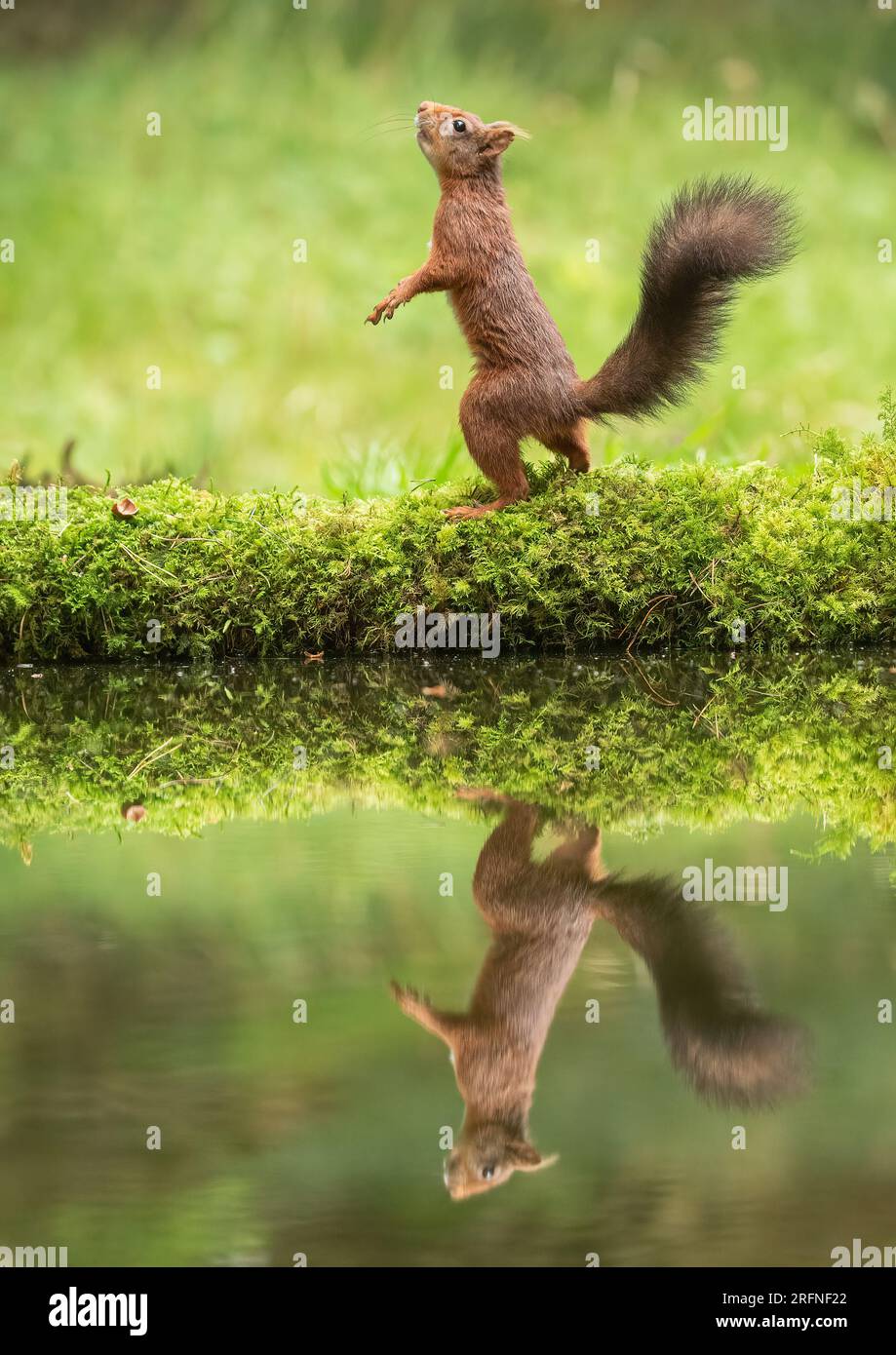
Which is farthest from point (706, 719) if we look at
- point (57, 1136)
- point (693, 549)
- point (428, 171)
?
point (428, 171)

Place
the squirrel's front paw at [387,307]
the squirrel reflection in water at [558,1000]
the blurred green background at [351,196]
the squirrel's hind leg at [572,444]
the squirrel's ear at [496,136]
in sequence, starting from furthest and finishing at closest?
1. the blurred green background at [351,196]
2. the squirrel's hind leg at [572,444]
3. the squirrel's ear at [496,136]
4. the squirrel's front paw at [387,307]
5. the squirrel reflection in water at [558,1000]

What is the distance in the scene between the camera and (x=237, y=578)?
5.42 m

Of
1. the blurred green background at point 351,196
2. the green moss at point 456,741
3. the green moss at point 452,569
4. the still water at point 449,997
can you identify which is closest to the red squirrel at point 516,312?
the green moss at point 452,569

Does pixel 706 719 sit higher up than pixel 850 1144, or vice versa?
pixel 706 719

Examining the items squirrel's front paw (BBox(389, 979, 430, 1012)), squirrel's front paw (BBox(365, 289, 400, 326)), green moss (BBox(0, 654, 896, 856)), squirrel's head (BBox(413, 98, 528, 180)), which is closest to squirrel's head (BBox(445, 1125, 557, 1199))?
squirrel's front paw (BBox(389, 979, 430, 1012))

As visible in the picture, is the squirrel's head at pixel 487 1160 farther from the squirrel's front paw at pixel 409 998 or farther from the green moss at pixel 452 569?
the green moss at pixel 452 569

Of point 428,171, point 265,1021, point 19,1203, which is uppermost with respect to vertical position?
point 428,171

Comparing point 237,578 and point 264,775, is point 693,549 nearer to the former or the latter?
point 237,578

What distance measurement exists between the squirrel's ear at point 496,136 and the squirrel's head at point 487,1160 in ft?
12.1

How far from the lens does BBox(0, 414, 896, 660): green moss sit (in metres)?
5.36

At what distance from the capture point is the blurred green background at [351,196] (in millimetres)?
9320

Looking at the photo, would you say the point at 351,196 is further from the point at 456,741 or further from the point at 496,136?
the point at 456,741

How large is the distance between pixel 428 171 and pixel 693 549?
687 cm

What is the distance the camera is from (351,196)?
37.4 ft
